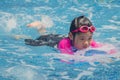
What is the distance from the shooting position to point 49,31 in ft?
22.9

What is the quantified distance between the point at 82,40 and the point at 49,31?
170 centimetres

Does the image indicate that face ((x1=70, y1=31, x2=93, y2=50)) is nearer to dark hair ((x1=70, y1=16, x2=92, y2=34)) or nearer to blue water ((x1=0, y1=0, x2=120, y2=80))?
dark hair ((x1=70, y1=16, x2=92, y2=34))

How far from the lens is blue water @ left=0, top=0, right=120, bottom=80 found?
493 cm

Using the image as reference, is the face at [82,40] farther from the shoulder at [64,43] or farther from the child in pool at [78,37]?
the shoulder at [64,43]

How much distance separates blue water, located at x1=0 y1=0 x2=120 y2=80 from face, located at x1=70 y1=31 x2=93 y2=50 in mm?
292

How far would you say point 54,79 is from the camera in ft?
15.6

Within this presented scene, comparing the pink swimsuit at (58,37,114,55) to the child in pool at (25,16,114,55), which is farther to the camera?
the pink swimsuit at (58,37,114,55)

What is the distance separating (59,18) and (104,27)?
1074mm

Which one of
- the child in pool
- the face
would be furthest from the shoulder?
the face

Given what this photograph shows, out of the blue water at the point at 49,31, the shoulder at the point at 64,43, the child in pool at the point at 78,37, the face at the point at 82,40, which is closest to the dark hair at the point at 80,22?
the child in pool at the point at 78,37

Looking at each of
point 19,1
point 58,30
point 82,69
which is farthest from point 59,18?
point 82,69

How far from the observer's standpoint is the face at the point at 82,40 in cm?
534

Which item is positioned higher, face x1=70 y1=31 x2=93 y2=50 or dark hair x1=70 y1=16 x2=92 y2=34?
dark hair x1=70 y1=16 x2=92 y2=34

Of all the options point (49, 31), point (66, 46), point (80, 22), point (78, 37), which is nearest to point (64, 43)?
point (66, 46)
